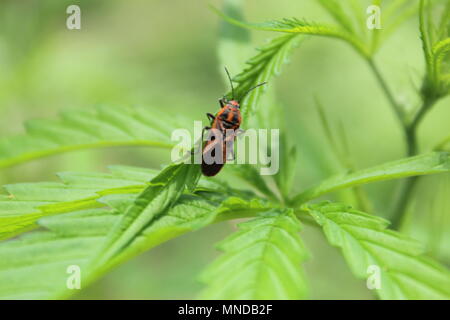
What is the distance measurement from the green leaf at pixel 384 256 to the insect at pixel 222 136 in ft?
1.15

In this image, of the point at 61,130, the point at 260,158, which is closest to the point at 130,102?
the point at 61,130

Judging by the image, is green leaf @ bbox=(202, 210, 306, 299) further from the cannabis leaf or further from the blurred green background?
the blurred green background

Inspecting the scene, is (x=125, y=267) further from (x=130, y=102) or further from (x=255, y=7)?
(x=255, y=7)

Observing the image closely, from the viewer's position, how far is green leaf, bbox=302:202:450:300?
2.99ft

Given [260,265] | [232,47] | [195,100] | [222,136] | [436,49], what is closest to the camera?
[260,265]

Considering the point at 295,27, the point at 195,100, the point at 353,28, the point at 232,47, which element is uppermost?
the point at 195,100

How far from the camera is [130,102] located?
333 cm

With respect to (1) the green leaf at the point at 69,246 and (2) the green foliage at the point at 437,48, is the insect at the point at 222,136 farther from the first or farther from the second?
(2) the green foliage at the point at 437,48

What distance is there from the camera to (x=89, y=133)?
61.3 inches

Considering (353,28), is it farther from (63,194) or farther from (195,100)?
(195,100)

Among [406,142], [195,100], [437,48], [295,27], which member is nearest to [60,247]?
[295,27]

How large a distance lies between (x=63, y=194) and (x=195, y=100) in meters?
2.54

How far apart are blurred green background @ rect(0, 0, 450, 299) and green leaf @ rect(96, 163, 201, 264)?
0.91 metres
